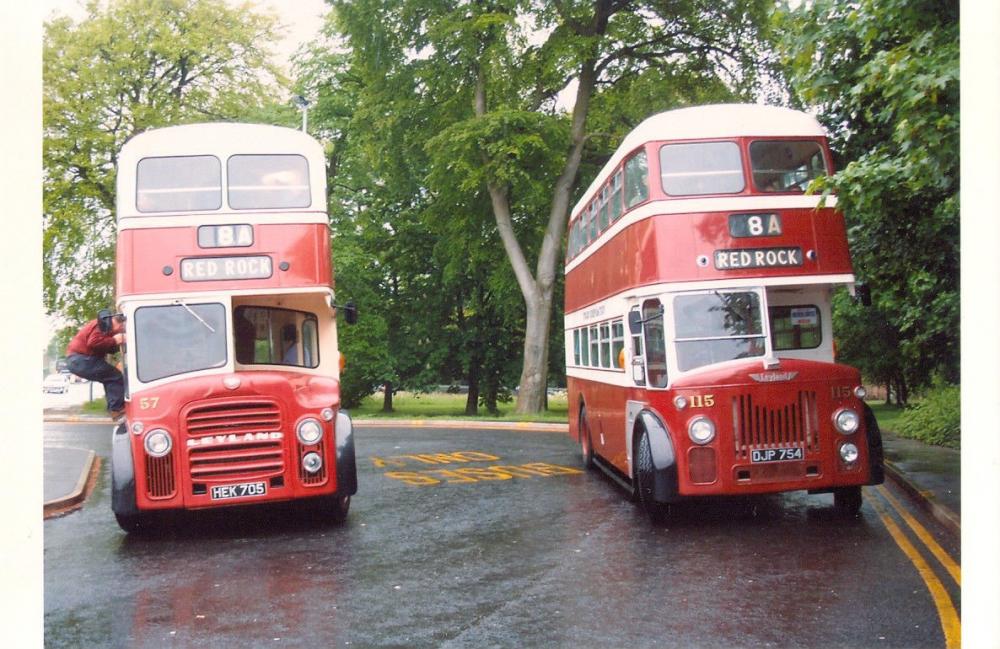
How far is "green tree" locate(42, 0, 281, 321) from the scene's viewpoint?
1158cm

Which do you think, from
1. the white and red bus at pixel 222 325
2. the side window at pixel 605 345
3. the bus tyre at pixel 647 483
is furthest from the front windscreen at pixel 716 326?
the white and red bus at pixel 222 325

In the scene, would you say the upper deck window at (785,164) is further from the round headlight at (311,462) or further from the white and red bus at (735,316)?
the round headlight at (311,462)

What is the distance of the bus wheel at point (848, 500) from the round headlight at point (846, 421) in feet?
2.87

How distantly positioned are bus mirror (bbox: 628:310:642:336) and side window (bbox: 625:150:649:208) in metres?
1.24

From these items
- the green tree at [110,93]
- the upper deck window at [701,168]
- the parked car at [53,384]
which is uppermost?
the green tree at [110,93]

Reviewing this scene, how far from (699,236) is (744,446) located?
7.07ft

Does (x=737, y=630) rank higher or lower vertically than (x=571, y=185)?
lower

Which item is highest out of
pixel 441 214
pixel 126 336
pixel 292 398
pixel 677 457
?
pixel 441 214

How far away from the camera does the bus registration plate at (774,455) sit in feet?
29.2

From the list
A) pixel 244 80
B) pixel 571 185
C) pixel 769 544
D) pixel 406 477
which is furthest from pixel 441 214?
pixel 769 544

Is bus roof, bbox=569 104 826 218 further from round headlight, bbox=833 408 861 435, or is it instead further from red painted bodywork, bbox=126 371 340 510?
red painted bodywork, bbox=126 371 340 510

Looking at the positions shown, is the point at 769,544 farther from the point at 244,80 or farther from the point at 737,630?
the point at 244,80

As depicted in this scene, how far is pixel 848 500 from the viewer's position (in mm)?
9703

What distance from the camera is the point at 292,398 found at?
932cm
